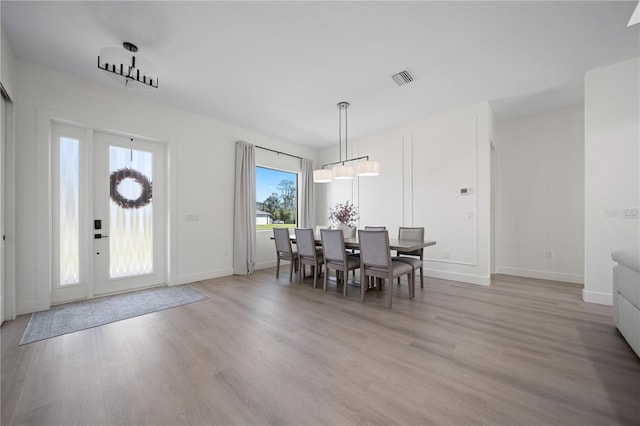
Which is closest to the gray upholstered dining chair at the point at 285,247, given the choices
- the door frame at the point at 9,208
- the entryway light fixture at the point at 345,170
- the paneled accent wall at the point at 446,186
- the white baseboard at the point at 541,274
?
the entryway light fixture at the point at 345,170

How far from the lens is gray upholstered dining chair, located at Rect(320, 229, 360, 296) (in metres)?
3.43

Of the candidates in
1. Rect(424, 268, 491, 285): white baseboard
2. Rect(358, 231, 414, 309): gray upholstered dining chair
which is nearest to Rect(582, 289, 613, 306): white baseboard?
Rect(424, 268, 491, 285): white baseboard

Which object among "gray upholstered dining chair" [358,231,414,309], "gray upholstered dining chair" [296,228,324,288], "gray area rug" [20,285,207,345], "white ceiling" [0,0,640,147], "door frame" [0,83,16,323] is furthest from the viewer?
"gray upholstered dining chair" [296,228,324,288]

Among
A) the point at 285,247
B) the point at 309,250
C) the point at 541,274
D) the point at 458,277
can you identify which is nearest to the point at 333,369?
the point at 309,250

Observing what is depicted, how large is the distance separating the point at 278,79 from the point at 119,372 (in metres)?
3.31

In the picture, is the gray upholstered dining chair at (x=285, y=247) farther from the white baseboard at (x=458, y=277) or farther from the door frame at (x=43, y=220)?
the door frame at (x=43, y=220)

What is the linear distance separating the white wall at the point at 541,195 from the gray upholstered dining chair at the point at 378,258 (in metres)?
2.91

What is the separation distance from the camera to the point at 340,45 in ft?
8.53

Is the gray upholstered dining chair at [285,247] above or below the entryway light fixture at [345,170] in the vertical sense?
below

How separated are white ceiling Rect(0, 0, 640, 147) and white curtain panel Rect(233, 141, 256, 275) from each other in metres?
1.18

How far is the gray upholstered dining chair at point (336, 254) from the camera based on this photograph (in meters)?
3.43

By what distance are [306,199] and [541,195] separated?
15.1 feet

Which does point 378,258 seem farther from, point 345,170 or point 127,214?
point 127,214

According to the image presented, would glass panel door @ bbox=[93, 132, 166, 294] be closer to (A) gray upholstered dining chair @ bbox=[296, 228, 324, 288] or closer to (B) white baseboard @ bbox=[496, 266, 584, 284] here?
(A) gray upholstered dining chair @ bbox=[296, 228, 324, 288]
